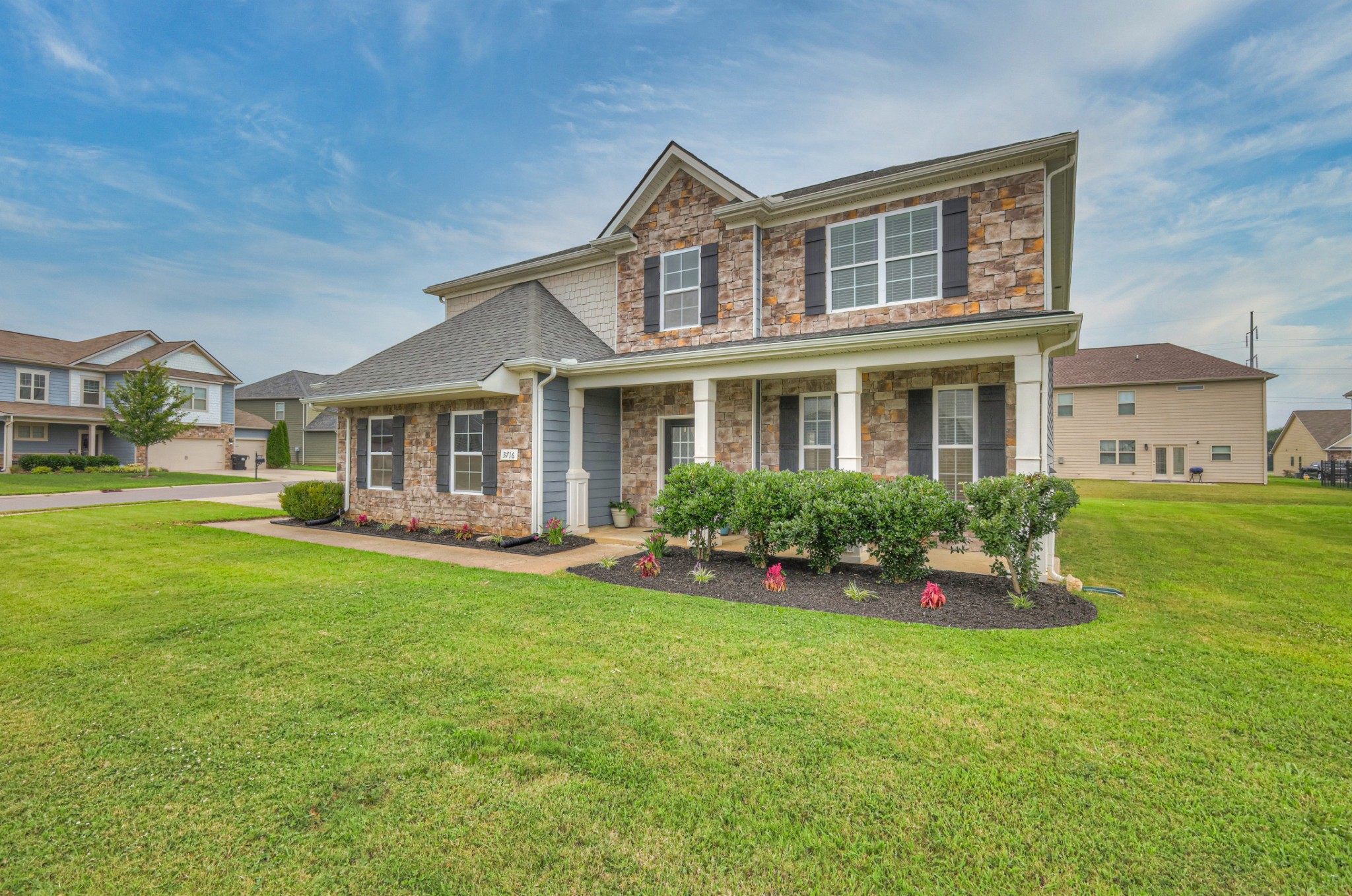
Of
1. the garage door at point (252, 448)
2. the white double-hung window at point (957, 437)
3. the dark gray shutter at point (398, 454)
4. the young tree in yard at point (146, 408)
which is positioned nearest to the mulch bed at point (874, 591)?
the white double-hung window at point (957, 437)

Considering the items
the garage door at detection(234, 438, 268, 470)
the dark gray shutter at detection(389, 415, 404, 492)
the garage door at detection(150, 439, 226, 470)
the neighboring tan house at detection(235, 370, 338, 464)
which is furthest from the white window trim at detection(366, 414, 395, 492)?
the neighboring tan house at detection(235, 370, 338, 464)

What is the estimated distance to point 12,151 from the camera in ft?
57.7

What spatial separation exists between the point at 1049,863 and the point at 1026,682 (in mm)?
2027

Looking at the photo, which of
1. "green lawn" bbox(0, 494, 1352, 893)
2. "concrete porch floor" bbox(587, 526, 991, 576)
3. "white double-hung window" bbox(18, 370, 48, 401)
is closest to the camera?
"green lawn" bbox(0, 494, 1352, 893)

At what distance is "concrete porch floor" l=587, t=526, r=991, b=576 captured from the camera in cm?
786

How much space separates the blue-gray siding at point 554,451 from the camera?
1009cm

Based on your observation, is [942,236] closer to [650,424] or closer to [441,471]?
[650,424]

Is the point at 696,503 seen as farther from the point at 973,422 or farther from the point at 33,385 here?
the point at 33,385

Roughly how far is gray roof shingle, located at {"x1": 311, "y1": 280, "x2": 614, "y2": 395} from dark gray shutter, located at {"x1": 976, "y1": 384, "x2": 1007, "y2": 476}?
278 inches

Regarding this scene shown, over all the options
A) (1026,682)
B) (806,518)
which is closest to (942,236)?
(806,518)

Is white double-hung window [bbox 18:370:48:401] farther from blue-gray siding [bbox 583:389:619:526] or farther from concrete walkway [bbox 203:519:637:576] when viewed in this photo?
blue-gray siding [bbox 583:389:619:526]

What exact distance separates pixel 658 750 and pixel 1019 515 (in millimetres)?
4903

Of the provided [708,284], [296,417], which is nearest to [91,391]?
[296,417]

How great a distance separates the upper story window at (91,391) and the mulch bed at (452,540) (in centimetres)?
2537
